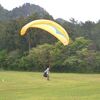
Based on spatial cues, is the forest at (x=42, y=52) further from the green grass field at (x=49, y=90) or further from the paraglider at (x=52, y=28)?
the paraglider at (x=52, y=28)

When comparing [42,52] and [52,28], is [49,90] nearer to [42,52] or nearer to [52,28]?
[52,28]

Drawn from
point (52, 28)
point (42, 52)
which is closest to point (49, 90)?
point (52, 28)

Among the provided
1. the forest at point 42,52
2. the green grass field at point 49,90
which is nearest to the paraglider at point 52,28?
the green grass field at point 49,90

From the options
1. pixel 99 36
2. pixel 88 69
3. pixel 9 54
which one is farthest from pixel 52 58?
pixel 99 36

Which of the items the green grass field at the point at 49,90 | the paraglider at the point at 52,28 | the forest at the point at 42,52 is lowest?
the green grass field at the point at 49,90

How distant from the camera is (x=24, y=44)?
80688 mm

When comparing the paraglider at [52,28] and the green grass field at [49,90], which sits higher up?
the paraglider at [52,28]

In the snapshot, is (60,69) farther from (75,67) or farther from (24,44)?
(24,44)

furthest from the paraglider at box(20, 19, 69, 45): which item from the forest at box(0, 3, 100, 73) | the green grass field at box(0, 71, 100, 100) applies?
the forest at box(0, 3, 100, 73)

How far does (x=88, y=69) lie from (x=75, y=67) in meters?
2.64

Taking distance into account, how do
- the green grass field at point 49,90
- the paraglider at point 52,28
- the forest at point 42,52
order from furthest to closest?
1. the forest at point 42,52
2. the paraglider at point 52,28
3. the green grass field at point 49,90

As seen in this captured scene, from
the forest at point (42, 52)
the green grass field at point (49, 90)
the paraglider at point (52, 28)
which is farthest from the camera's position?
the forest at point (42, 52)

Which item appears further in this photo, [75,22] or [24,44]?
[75,22]

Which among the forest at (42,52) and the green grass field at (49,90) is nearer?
the green grass field at (49,90)
